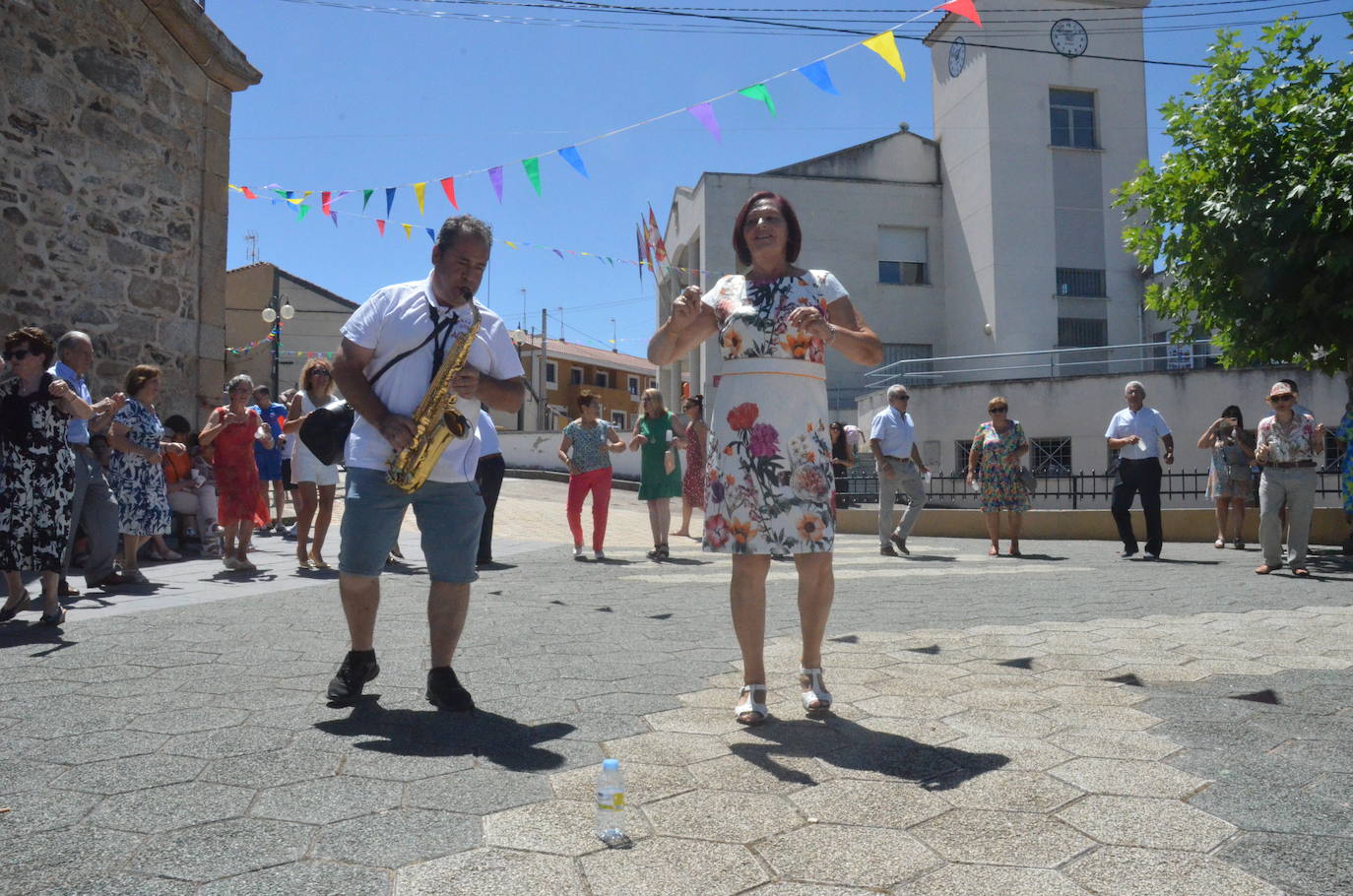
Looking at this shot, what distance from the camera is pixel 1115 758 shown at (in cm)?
293

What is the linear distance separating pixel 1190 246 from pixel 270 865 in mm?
11351

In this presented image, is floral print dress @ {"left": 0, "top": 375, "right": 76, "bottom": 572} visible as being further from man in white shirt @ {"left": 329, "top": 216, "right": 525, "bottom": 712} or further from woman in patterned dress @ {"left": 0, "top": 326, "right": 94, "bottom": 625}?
man in white shirt @ {"left": 329, "top": 216, "right": 525, "bottom": 712}

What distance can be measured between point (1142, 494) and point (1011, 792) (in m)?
8.38

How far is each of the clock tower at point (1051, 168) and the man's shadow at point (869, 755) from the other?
23.8 meters

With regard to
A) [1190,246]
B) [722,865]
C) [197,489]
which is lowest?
[722,865]

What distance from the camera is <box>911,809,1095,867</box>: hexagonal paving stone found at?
221 cm

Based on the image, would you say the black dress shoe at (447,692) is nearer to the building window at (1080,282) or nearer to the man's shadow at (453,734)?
the man's shadow at (453,734)

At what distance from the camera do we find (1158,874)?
2111 millimetres

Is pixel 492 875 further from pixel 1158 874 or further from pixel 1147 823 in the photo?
pixel 1147 823

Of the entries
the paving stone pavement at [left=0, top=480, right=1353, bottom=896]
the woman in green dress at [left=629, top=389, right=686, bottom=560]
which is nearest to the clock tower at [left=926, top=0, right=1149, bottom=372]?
the woman in green dress at [left=629, top=389, right=686, bottom=560]

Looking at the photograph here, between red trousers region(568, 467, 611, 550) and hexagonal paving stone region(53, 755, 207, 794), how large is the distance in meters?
6.85

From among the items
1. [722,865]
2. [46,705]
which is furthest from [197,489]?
[722,865]

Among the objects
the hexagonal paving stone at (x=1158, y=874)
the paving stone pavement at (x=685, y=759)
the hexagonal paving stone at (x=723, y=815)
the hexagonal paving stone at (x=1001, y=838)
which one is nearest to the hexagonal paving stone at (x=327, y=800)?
the paving stone pavement at (x=685, y=759)

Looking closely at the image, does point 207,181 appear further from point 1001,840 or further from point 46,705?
point 1001,840
